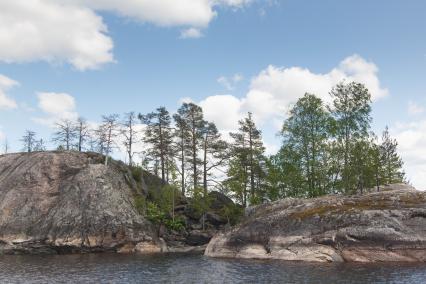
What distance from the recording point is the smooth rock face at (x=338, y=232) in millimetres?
41281

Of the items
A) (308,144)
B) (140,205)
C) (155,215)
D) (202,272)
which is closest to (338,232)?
(202,272)

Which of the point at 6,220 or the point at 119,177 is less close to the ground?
the point at 119,177

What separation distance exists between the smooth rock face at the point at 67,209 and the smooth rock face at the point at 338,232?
51.1ft

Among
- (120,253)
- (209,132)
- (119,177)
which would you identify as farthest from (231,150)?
(120,253)

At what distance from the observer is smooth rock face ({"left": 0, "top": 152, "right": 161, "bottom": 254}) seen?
60.5 metres

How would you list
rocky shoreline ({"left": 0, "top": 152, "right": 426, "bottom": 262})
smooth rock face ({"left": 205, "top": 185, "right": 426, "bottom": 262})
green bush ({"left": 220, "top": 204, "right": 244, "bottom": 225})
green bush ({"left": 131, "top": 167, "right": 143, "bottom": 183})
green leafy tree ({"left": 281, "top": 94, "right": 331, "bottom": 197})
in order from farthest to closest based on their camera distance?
1. green bush ({"left": 131, "top": 167, "right": 143, "bottom": 183})
2. green bush ({"left": 220, "top": 204, "right": 244, "bottom": 225})
3. green leafy tree ({"left": 281, "top": 94, "right": 331, "bottom": 197})
4. rocky shoreline ({"left": 0, "top": 152, "right": 426, "bottom": 262})
5. smooth rock face ({"left": 205, "top": 185, "right": 426, "bottom": 262})

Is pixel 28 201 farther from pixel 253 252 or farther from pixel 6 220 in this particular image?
pixel 253 252

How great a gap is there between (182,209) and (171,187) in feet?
15.7

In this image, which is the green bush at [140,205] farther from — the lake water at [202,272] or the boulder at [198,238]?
the lake water at [202,272]

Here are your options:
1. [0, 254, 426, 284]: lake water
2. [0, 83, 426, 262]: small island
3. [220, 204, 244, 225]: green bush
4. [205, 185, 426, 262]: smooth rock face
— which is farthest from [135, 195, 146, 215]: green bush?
[0, 254, 426, 284]: lake water

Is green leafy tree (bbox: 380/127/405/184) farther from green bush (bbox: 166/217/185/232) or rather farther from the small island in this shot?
green bush (bbox: 166/217/185/232)

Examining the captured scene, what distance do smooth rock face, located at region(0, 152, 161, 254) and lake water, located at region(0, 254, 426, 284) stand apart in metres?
12.4

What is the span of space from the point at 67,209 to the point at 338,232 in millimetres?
40164

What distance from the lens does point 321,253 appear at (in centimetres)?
4384
